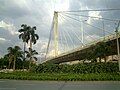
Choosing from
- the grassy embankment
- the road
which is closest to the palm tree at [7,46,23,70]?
the grassy embankment

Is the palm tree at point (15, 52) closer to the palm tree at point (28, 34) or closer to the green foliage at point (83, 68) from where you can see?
the palm tree at point (28, 34)

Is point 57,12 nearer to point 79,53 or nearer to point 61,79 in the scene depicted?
point 79,53

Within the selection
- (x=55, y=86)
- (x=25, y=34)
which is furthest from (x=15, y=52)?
(x=55, y=86)

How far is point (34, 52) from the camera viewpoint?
97.8 metres

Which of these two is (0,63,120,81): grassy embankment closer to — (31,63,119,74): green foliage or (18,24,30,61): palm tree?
(31,63,119,74): green foliage

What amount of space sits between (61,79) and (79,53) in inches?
1146

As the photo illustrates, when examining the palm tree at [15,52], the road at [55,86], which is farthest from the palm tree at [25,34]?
the road at [55,86]

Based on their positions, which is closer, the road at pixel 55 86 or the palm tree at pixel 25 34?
the road at pixel 55 86

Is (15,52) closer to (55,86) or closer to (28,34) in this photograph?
(28,34)

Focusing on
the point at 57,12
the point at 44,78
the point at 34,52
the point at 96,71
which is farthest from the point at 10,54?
the point at 44,78

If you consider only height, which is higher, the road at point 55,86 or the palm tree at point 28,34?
the palm tree at point 28,34

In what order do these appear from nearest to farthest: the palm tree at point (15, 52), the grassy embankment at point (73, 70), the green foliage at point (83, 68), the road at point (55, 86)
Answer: the road at point (55, 86) → the grassy embankment at point (73, 70) → the green foliage at point (83, 68) → the palm tree at point (15, 52)

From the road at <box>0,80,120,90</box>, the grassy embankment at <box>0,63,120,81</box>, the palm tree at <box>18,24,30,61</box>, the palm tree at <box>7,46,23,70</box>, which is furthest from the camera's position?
the palm tree at <box>7,46,23,70</box>

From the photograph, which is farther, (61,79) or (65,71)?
(65,71)
